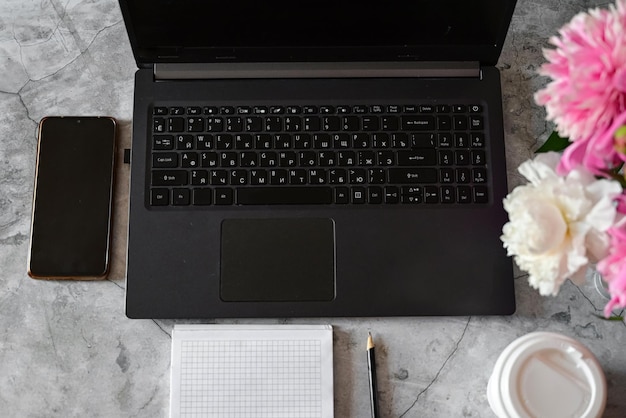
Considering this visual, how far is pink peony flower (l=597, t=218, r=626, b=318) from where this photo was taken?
0.42 meters

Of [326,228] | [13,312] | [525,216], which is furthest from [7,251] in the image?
[525,216]

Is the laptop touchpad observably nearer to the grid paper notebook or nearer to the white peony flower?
the grid paper notebook

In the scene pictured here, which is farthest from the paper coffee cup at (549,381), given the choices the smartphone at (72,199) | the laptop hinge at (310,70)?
the smartphone at (72,199)

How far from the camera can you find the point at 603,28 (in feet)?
1.42

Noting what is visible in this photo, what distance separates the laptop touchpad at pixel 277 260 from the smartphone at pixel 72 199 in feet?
0.44

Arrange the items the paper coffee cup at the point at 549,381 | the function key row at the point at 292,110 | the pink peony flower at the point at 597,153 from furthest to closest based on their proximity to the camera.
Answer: the function key row at the point at 292,110 < the paper coffee cup at the point at 549,381 < the pink peony flower at the point at 597,153

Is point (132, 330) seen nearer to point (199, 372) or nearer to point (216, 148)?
point (199, 372)

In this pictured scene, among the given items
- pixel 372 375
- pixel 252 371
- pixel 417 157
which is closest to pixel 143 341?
pixel 252 371

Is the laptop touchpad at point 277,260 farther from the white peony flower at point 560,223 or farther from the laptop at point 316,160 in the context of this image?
the white peony flower at point 560,223

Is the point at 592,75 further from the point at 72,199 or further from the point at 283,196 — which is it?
the point at 72,199

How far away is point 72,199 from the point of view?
2.36 ft

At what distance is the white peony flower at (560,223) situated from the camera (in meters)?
0.46

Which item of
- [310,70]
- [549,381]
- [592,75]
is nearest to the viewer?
[592,75]

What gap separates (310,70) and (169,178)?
0.19 meters
